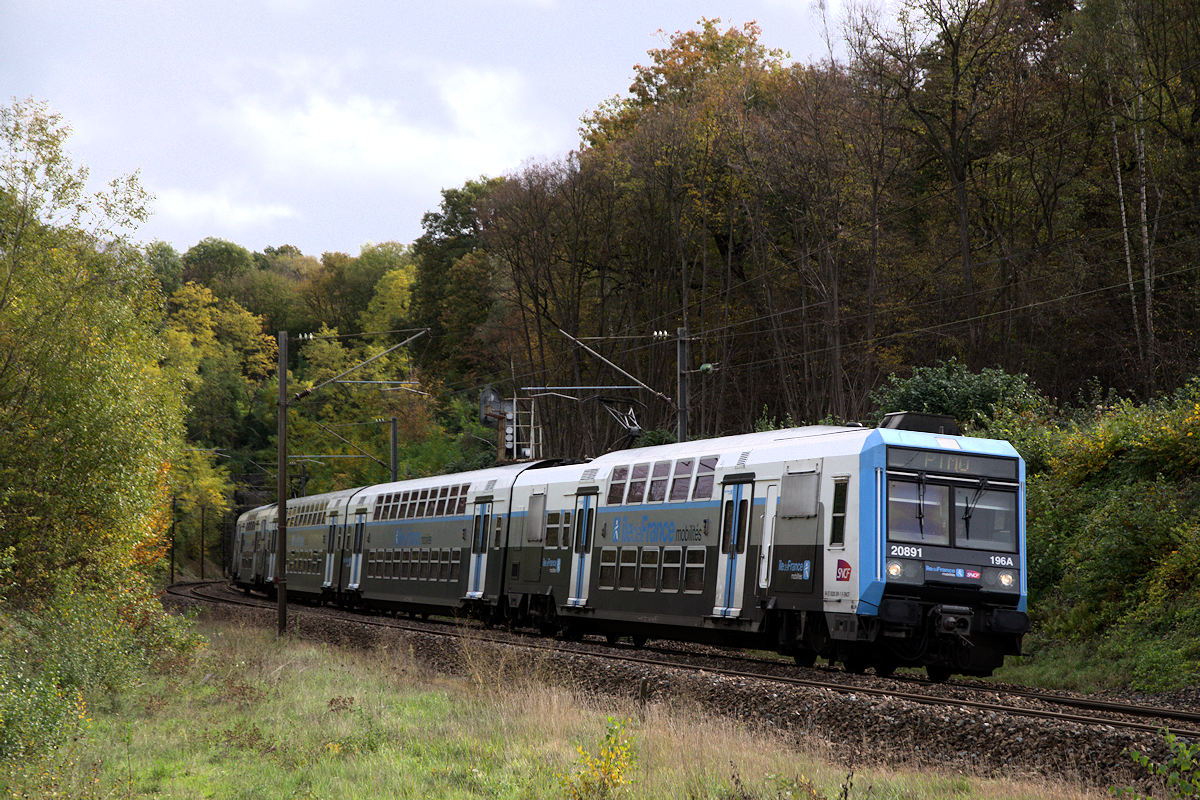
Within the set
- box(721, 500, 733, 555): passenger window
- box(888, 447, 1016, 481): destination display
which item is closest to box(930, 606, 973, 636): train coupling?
box(888, 447, 1016, 481): destination display

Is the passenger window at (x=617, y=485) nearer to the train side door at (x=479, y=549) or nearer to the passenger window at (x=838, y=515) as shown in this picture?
the passenger window at (x=838, y=515)

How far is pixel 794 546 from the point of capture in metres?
17.7

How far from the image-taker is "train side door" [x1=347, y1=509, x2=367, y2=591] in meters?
39.6

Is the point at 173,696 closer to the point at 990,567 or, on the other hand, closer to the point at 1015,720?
the point at 990,567

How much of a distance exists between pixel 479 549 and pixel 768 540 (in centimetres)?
1276

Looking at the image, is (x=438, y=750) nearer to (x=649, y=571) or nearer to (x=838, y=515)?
(x=838, y=515)

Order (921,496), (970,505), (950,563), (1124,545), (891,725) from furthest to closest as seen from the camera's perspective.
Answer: (1124,545) → (970,505) → (921,496) → (950,563) → (891,725)

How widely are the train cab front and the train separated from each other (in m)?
0.02

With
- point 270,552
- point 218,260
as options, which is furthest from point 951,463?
point 218,260

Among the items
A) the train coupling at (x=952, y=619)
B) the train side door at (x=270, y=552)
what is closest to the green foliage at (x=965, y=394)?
the train coupling at (x=952, y=619)

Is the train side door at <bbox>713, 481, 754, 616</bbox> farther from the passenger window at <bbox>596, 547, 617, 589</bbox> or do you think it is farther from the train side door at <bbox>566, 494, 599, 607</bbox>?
the train side door at <bbox>566, 494, 599, 607</bbox>

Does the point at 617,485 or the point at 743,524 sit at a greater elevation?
the point at 617,485

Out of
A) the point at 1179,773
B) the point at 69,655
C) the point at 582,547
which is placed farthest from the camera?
the point at 582,547

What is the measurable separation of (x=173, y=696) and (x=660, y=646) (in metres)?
9.39
